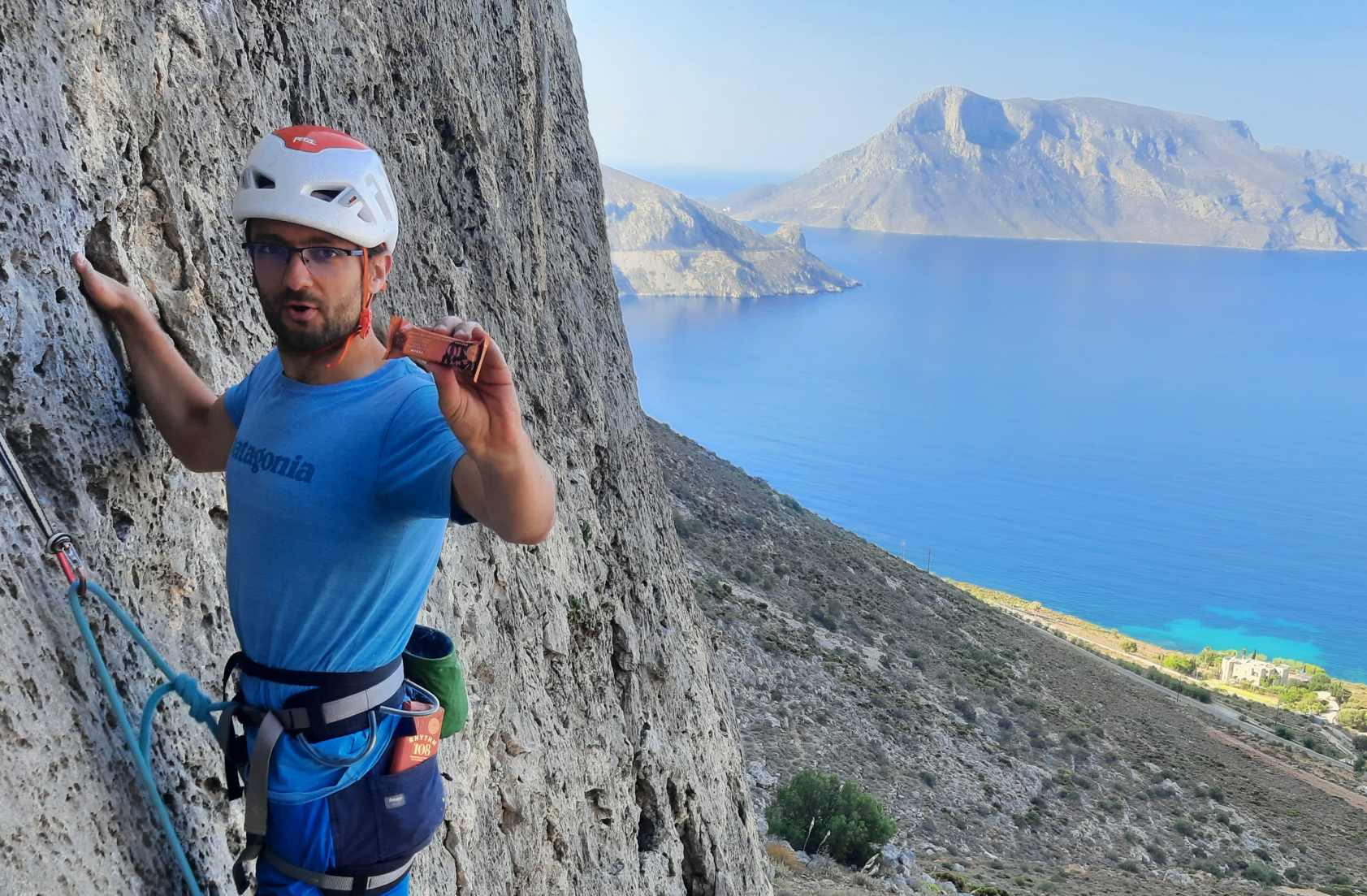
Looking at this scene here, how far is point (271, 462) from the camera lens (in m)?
2.60

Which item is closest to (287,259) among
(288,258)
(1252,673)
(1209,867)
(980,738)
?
(288,258)

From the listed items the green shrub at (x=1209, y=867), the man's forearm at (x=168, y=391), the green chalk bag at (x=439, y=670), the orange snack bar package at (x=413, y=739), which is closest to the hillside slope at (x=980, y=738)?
the green shrub at (x=1209, y=867)

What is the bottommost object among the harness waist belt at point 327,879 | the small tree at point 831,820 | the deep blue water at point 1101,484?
the deep blue water at point 1101,484

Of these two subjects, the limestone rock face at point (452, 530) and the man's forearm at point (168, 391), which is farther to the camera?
the man's forearm at point (168, 391)

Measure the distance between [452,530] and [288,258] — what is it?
3.02 meters

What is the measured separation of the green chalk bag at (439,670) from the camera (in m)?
3.17

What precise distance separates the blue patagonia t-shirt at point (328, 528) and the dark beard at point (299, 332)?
0.41ft

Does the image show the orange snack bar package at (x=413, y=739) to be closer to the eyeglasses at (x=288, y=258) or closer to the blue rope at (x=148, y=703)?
the blue rope at (x=148, y=703)

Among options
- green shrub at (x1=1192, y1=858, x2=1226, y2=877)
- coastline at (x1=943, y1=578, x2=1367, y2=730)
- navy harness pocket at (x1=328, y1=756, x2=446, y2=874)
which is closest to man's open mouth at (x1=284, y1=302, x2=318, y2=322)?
navy harness pocket at (x1=328, y1=756, x2=446, y2=874)

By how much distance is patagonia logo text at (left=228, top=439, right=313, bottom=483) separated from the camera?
99.9 inches

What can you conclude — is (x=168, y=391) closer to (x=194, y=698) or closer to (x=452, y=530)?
(x=194, y=698)

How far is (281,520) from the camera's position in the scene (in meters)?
2.56

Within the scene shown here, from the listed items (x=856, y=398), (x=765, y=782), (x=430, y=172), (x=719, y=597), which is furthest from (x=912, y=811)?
(x=856, y=398)

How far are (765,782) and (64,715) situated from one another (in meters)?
19.8
